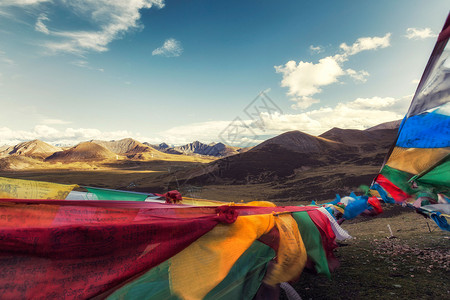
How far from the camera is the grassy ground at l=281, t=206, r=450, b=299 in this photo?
126 inches

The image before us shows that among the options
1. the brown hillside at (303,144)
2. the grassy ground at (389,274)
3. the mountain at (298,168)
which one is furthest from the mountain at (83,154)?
the grassy ground at (389,274)

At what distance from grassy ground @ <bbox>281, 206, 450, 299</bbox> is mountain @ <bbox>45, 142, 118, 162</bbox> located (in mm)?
101281

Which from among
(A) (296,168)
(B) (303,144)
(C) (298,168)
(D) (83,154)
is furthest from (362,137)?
(D) (83,154)

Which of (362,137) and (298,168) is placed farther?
(362,137)

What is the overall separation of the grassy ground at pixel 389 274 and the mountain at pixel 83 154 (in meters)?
101

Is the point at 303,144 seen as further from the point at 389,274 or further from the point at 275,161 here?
the point at 389,274

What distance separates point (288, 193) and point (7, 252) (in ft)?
68.5

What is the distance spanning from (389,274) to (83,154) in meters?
113

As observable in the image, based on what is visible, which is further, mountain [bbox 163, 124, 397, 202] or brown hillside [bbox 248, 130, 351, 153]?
brown hillside [bbox 248, 130, 351, 153]

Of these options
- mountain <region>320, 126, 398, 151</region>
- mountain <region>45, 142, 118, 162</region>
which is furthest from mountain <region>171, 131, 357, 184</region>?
mountain <region>45, 142, 118, 162</region>

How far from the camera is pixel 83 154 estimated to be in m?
95.8

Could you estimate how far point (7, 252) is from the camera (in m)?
1.63

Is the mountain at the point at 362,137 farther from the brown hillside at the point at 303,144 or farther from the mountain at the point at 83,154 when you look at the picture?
the mountain at the point at 83,154

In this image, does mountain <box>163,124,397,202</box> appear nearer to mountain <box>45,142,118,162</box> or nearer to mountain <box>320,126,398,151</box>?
mountain <box>320,126,398,151</box>
